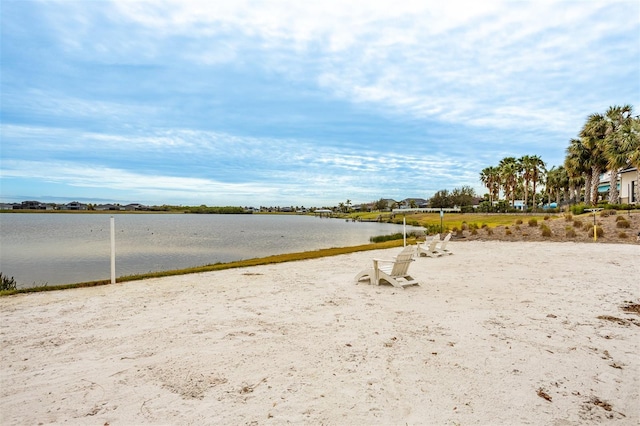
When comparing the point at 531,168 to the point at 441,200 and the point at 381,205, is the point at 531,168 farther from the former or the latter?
the point at 381,205

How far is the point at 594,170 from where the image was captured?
1534 inches

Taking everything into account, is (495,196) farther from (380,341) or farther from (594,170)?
(380,341)

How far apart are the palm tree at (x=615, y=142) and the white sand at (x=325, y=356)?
1265 inches

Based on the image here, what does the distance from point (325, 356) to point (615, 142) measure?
41.3 m

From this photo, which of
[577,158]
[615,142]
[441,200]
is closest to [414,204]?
[441,200]

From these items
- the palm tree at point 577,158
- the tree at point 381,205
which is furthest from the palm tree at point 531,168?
the tree at point 381,205

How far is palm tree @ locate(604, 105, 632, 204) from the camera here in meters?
32.8

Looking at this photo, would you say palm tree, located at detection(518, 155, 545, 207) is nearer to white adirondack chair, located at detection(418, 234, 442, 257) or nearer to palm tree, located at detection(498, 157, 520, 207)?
palm tree, located at detection(498, 157, 520, 207)

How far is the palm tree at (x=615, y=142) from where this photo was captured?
32844mm

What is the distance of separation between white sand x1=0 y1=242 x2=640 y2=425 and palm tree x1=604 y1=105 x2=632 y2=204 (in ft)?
105

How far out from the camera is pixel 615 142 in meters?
34.2

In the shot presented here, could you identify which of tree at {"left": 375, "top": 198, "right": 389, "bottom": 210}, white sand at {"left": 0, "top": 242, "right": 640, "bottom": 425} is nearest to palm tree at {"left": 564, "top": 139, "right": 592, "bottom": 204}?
white sand at {"left": 0, "top": 242, "right": 640, "bottom": 425}

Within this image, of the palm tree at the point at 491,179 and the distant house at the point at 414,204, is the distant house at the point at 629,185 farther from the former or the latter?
the distant house at the point at 414,204

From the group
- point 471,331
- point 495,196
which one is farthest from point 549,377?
point 495,196
